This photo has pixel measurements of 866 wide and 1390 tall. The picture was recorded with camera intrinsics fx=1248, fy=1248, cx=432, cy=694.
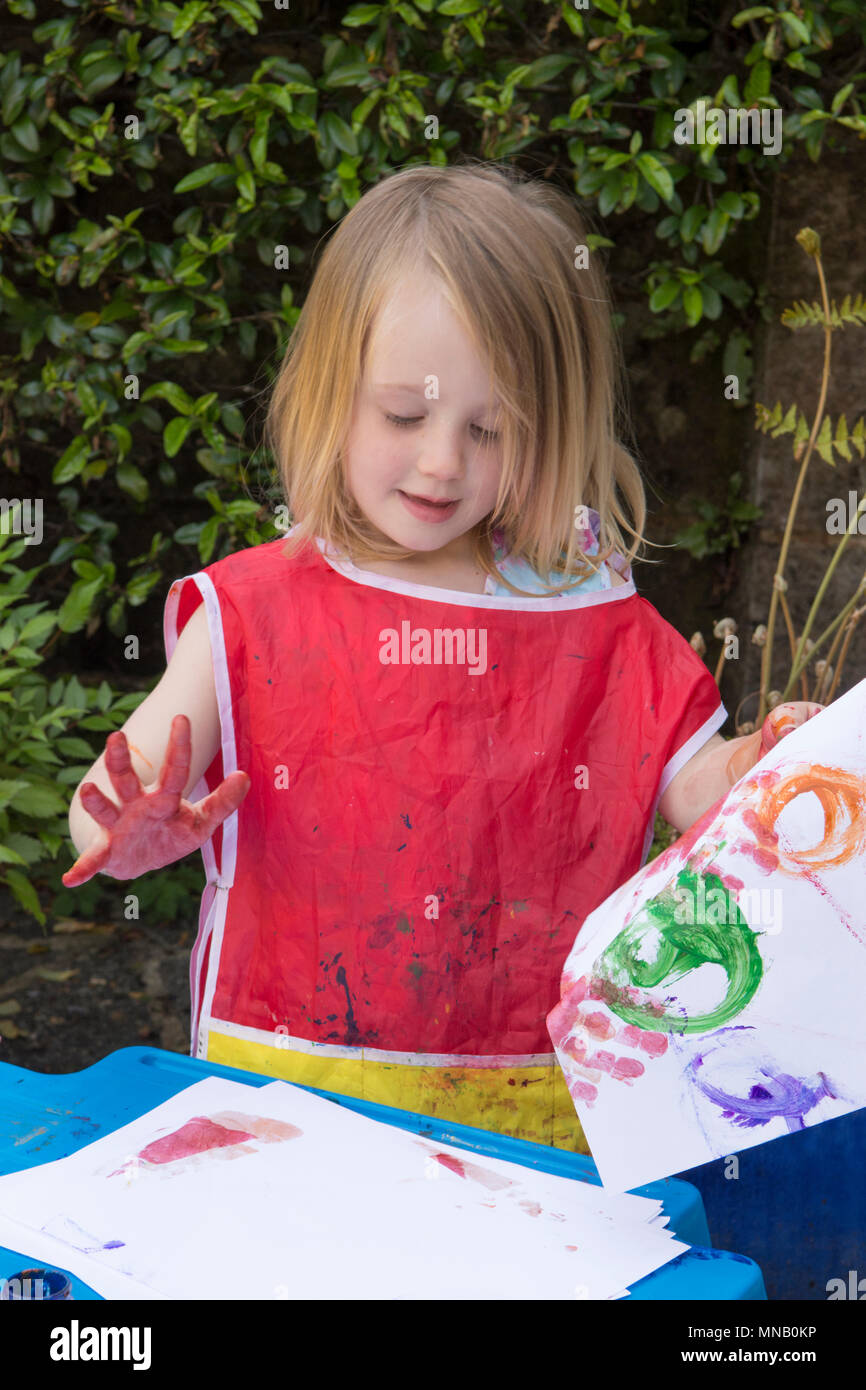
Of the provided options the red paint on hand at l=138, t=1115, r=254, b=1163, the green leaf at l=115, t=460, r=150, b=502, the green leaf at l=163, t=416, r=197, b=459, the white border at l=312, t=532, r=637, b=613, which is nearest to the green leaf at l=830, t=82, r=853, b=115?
the green leaf at l=163, t=416, r=197, b=459

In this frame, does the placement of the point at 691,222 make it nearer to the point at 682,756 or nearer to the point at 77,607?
the point at 77,607

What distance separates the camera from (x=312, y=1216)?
2.99 feet

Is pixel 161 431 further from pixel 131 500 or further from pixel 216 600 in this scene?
pixel 216 600

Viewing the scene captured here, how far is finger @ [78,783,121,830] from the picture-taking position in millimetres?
1105

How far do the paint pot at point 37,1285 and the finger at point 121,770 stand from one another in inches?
16.3

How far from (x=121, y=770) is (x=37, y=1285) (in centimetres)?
43

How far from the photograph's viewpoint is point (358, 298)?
4.22 feet

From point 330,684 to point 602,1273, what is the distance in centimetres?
68

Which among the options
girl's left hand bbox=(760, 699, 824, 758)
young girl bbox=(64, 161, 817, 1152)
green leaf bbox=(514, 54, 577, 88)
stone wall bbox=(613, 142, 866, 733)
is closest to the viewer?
girl's left hand bbox=(760, 699, 824, 758)

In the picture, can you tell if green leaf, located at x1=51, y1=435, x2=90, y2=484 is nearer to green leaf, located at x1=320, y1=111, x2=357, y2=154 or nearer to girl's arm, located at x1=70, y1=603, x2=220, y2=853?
green leaf, located at x1=320, y1=111, x2=357, y2=154

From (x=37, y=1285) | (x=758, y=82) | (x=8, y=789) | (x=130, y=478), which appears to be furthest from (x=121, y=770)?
(x=758, y=82)

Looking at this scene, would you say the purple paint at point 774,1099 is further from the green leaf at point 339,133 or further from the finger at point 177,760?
the green leaf at point 339,133

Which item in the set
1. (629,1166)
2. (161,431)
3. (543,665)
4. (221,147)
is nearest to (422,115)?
(221,147)

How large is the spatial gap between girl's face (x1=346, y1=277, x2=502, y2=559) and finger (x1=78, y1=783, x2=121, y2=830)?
0.42 m
